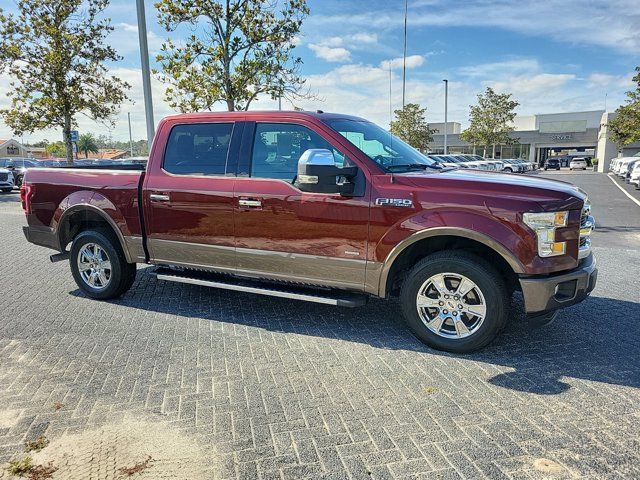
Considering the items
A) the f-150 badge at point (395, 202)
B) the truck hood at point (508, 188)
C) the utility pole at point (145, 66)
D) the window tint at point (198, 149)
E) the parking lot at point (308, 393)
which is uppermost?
the utility pole at point (145, 66)

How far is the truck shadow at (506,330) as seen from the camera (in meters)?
3.76

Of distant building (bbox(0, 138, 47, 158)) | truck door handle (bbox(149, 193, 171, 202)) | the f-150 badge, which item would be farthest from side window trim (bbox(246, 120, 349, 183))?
distant building (bbox(0, 138, 47, 158))

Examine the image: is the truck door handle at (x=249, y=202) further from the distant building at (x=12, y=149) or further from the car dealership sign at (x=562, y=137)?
the distant building at (x=12, y=149)

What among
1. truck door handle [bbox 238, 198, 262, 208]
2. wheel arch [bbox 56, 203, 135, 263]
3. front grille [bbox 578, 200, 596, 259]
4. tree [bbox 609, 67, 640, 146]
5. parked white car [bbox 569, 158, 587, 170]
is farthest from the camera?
parked white car [bbox 569, 158, 587, 170]

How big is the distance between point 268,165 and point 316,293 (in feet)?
4.24

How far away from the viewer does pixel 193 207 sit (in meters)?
4.95

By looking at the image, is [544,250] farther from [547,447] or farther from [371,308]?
[371,308]

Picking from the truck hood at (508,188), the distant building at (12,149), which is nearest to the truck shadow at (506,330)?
the truck hood at (508,188)

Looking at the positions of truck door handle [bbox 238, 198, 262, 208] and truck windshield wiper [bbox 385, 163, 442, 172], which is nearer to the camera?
truck windshield wiper [bbox 385, 163, 442, 172]

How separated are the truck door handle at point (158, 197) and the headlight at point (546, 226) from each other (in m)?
3.42

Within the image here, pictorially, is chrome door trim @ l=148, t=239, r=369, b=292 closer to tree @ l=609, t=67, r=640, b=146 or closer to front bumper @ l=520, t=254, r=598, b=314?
front bumper @ l=520, t=254, r=598, b=314

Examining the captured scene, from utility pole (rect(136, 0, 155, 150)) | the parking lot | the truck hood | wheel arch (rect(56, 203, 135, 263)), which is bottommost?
the parking lot

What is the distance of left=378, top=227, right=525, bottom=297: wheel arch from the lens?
150 inches

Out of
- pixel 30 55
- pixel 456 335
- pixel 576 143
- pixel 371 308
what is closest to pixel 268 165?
pixel 371 308
